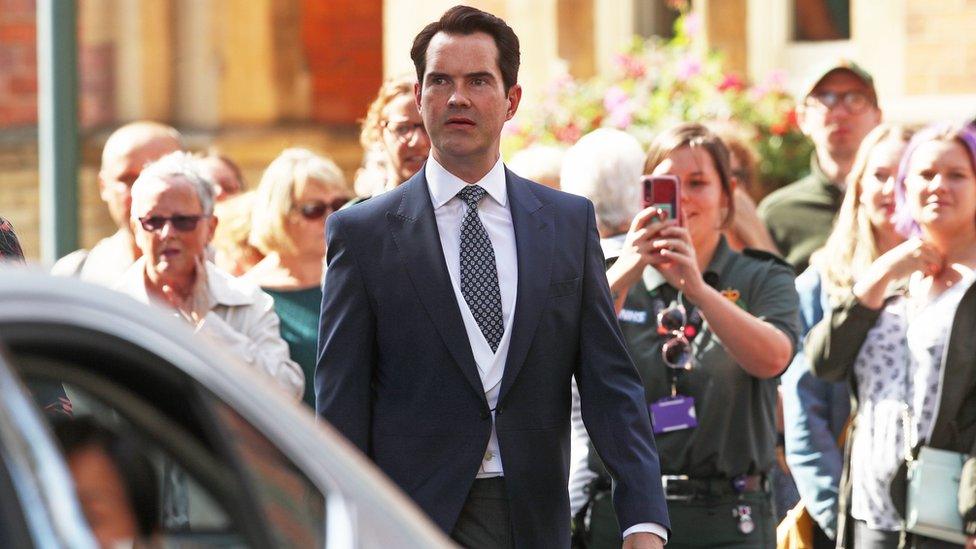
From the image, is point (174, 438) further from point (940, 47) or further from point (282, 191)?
point (940, 47)

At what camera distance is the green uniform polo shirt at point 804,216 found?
8.37 metres

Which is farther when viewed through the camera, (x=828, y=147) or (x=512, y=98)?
(x=828, y=147)

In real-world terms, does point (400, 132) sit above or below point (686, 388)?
above

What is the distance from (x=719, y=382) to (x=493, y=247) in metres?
1.57

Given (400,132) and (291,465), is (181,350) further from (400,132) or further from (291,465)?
(400,132)

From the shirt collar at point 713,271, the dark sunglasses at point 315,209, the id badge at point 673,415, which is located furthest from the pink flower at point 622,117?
→ the id badge at point 673,415

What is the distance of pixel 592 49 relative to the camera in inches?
515

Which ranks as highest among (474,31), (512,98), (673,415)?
(474,31)

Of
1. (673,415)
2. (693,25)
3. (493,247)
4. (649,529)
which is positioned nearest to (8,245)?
(493,247)

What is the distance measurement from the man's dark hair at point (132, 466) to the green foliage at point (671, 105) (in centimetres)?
856

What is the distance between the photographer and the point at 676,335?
5902mm

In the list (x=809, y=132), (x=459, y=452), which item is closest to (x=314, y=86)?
(x=809, y=132)

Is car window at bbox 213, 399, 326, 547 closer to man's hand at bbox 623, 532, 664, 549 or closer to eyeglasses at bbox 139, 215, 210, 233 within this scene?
man's hand at bbox 623, 532, 664, 549

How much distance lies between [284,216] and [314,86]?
34.2ft
